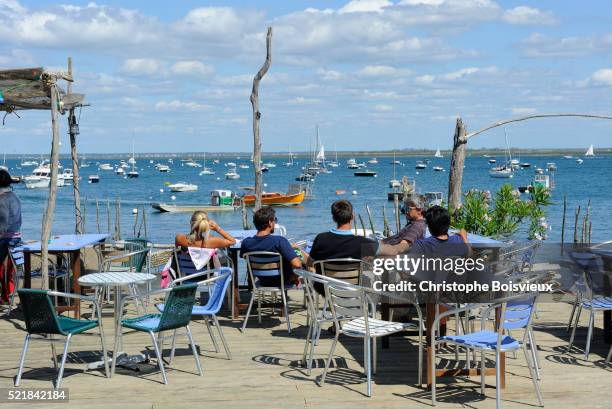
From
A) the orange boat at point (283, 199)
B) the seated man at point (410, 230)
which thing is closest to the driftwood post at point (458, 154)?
the seated man at point (410, 230)

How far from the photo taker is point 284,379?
19.4ft

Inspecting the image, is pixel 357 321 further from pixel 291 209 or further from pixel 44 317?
pixel 291 209

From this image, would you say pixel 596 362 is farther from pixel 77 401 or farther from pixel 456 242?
pixel 77 401

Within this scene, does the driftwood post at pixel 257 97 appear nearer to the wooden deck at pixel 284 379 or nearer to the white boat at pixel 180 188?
the wooden deck at pixel 284 379

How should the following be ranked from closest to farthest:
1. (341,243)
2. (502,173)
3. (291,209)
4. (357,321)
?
(357,321), (341,243), (291,209), (502,173)

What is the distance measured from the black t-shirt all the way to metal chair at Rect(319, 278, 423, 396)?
0.73 meters

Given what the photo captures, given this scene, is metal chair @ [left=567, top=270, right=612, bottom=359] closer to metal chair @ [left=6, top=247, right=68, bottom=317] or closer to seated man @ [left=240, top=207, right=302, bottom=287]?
seated man @ [left=240, top=207, right=302, bottom=287]

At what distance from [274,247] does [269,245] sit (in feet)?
0.16

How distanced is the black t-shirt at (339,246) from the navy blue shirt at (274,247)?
0.74 m

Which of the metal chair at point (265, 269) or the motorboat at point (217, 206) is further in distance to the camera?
the motorboat at point (217, 206)

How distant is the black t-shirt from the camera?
6.86m

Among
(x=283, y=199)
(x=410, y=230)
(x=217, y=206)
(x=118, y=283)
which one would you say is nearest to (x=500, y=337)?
(x=410, y=230)

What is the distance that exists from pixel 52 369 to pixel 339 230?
8.04 ft

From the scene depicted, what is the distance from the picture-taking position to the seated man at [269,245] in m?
7.62
